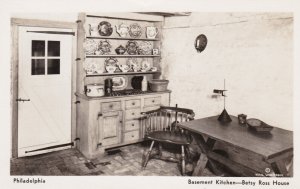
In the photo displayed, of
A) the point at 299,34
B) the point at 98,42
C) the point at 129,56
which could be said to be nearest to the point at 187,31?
the point at 129,56

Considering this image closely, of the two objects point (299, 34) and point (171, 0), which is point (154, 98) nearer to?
point (171, 0)

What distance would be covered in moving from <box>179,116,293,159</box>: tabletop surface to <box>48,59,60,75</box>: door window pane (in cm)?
187

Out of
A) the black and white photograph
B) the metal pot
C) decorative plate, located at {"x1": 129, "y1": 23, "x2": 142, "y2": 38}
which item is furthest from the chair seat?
decorative plate, located at {"x1": 129, "y1": 23, "x2": 142, "y2": 38}

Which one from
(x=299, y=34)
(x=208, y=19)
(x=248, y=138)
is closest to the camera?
(x=299, y=34)

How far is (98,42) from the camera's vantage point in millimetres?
Answer: 4020

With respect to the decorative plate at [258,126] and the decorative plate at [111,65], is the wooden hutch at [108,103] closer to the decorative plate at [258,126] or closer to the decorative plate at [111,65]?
the decorative plate at [111,65]

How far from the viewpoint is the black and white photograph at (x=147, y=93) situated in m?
2.46

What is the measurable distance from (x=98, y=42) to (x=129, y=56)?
492 mm

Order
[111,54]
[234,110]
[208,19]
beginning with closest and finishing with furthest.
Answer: [234,110], [208,19], [111,54]

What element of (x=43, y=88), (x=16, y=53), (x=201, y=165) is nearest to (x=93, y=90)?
(x=43, y=88)

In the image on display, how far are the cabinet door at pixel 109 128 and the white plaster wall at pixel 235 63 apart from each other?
0.96 m

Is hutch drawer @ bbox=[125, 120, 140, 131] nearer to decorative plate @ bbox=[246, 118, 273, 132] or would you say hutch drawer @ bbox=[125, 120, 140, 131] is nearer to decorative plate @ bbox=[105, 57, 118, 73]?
decorative plate @ bbox=[105, 57, 118, 73]

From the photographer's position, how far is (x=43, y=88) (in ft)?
12.0

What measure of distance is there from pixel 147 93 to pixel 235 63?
133 cm
